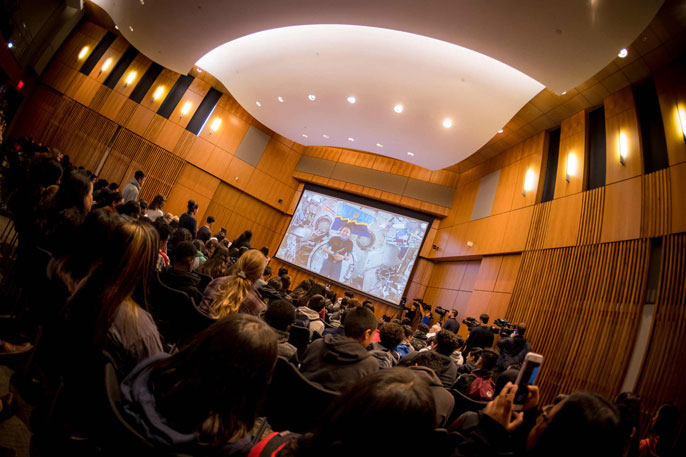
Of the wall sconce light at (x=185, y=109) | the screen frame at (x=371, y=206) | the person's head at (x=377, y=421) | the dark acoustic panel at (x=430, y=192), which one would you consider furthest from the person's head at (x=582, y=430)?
the wall sconce light at (x=185, y=109)

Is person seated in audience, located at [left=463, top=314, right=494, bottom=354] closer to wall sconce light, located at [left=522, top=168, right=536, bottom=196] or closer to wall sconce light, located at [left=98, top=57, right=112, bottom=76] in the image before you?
wall sconce light, located at [left=522, top=168, right=536, bottom=196]

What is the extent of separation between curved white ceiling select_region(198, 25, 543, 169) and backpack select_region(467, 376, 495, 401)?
5365 millimetres

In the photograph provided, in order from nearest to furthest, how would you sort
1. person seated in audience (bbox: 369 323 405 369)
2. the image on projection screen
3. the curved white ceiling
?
person seated in audience (bbox: 369 323 405 369), the curved white ceiling, the image on projection screen

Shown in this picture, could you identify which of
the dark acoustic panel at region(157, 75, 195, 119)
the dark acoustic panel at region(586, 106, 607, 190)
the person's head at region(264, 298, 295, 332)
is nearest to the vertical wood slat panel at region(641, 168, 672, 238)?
the dark acoustic panel at region(586, 106, 607, 190)

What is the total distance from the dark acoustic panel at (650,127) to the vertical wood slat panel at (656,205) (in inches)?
13.9

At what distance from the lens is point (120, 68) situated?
11383mm

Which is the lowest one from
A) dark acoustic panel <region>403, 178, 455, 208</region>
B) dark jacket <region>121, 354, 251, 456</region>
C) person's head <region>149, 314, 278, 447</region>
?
dark jacket <region>121, 354, 251, 456</region>

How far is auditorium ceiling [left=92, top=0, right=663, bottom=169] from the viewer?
15.3 feet

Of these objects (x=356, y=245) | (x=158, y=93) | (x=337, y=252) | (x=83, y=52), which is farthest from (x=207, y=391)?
(x=83, y=52)

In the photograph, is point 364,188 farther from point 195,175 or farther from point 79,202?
point 79,202

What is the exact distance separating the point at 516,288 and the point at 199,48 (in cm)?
809

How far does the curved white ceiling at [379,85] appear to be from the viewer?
620 centimetres

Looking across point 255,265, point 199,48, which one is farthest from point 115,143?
point 255,265

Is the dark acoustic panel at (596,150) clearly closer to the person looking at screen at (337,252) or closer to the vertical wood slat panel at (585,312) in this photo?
the vertical wood slat panel at (585,312)
